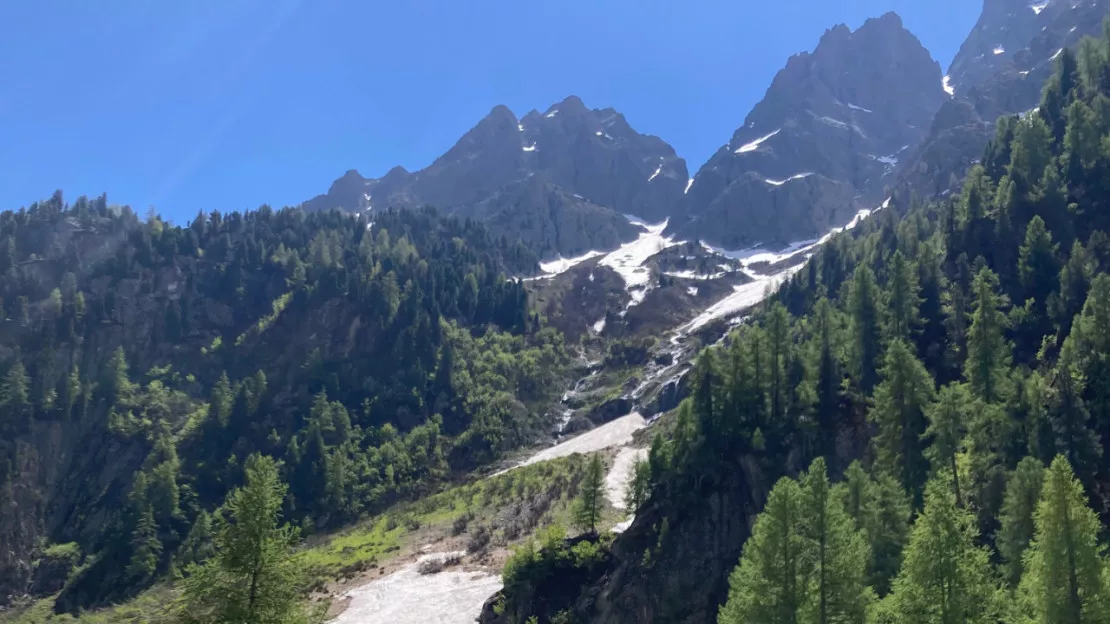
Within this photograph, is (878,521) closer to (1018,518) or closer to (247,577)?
(1018,518)

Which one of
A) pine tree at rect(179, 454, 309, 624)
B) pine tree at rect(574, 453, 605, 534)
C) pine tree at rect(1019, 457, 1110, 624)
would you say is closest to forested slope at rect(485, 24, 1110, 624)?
pine tree at rect(1019, 457, 1110, 624)

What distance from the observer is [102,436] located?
473 feet

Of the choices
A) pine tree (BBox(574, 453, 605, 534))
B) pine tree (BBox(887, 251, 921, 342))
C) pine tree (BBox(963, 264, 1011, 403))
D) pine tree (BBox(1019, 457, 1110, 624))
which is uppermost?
pine tree (BBox(887, 251, 921, 342))

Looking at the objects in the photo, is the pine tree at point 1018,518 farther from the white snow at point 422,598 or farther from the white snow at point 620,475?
the white snow at point 620,475

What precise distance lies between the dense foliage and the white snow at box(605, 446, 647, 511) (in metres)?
30.3

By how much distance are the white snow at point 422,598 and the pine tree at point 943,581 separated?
48.1m

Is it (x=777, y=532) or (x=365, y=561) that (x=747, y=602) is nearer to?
(x=777, y=532)

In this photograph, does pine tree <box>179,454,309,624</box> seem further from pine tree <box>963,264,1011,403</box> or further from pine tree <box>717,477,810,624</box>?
pine tree <box>963,264,1011,403</box>

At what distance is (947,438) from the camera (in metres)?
54.1

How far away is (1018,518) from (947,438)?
36.9 feet

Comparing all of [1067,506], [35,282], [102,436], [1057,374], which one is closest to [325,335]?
[102,436]

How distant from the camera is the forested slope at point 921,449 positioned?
33969 millimetres

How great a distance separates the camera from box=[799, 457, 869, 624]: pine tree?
120 ft

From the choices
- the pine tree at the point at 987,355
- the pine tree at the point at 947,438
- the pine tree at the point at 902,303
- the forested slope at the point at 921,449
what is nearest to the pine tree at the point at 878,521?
the forested slope at the point at 921,449
